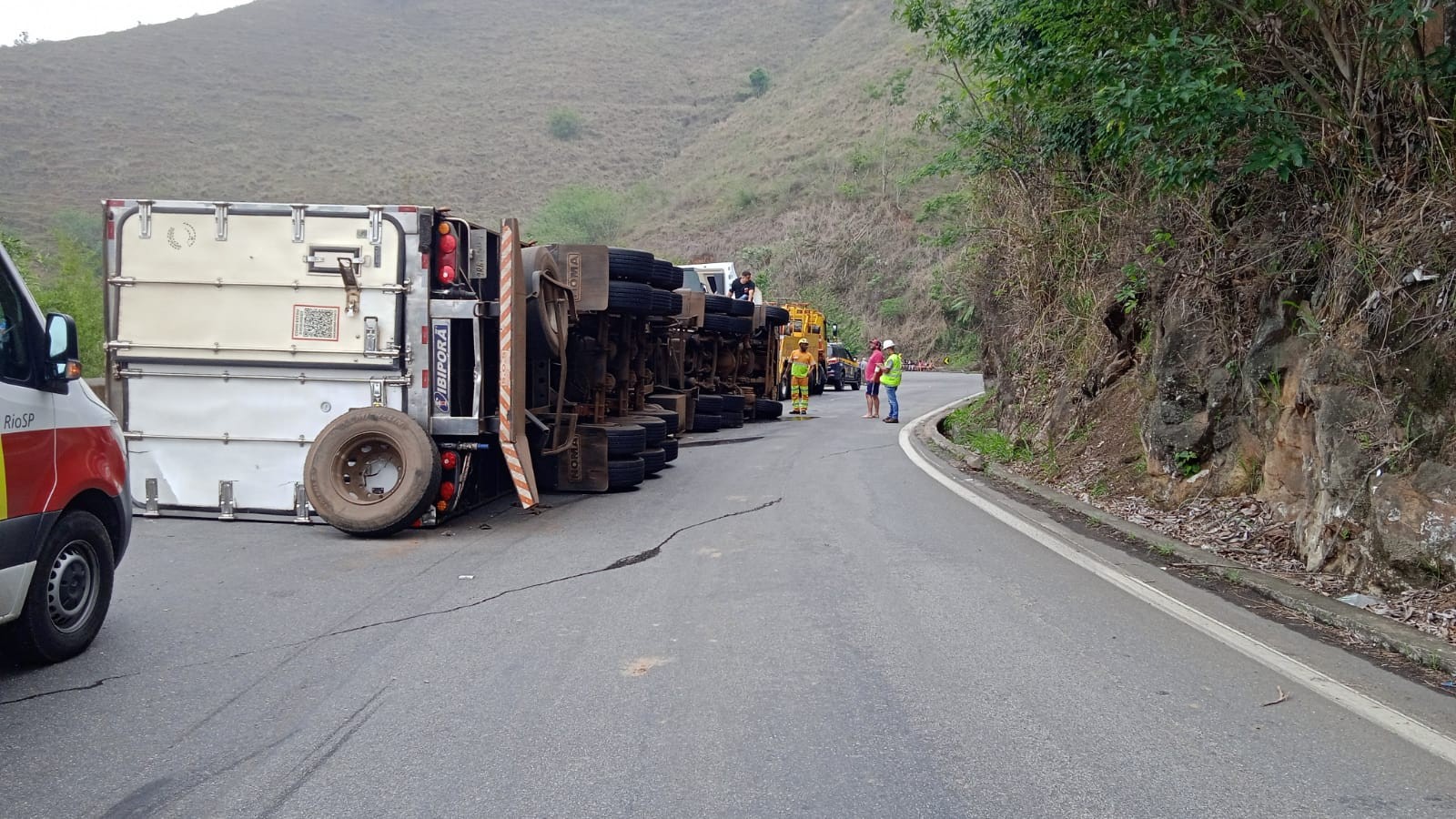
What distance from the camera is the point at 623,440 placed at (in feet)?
40.5

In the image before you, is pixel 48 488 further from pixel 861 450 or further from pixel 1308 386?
pixel 861 450

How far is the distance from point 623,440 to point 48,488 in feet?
23.6

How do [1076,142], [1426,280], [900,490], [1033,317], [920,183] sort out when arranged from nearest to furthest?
[1426,280] → [900,490] → [1076,142] → [1033,317] → [920,183]

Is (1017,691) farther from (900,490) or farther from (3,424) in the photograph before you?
(900,490)

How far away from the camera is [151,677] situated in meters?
5.55

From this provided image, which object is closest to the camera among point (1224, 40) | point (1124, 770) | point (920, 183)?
point (1124, 770)

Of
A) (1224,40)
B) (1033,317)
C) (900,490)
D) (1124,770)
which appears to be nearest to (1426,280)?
(1224,40)

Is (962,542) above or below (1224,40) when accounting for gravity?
below

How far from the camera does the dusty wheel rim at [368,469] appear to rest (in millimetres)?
9398

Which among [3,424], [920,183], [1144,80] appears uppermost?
[920,183]

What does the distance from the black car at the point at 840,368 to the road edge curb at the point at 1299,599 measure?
28084mm

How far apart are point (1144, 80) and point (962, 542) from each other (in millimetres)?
3856

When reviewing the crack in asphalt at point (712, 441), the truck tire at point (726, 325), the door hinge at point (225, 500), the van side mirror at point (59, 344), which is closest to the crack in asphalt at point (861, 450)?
the crack in asphalt at point (712, 441)

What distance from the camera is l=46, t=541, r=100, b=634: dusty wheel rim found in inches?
223
